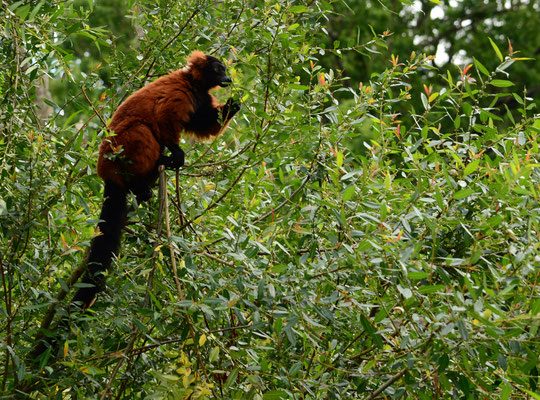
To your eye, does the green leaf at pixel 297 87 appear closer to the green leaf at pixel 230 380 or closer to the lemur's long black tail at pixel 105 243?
→ the lemur's long black tail at pixel 105 243

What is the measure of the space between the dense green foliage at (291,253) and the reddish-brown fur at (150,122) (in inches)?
16.0

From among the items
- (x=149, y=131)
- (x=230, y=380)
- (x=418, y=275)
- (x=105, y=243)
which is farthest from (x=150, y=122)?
(x=418, y=275)

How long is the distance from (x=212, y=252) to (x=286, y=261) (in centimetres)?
47

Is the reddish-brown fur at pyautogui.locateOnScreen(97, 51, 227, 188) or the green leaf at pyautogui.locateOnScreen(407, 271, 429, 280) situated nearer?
the green leaf at pyautogui.locateOnScreen(407, 271, 429, 280)

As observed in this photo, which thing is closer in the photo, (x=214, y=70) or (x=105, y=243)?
(x=105, y=243)

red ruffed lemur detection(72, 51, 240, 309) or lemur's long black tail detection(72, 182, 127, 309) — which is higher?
red ruffed lemur detection(72, 51, 240, 309)

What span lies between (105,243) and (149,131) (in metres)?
0.92

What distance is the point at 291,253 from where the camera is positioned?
2625 mm

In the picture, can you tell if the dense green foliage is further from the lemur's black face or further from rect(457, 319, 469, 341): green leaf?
the lemur's black face

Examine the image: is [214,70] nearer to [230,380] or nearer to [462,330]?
[230,380]

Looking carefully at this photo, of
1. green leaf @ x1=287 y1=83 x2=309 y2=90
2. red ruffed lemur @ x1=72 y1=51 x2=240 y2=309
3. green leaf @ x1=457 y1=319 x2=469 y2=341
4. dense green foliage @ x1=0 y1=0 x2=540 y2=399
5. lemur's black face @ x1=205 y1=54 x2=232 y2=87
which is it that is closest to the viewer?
green leaf @ x1=457 y1=319 x2=469 y2=341

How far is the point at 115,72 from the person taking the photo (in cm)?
366

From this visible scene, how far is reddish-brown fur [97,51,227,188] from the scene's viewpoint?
11.8 feet

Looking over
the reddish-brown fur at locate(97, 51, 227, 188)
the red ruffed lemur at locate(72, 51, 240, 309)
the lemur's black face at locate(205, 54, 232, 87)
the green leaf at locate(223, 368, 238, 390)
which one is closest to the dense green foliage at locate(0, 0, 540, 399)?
the green leaf at locate(223, 368, 238, 390)
